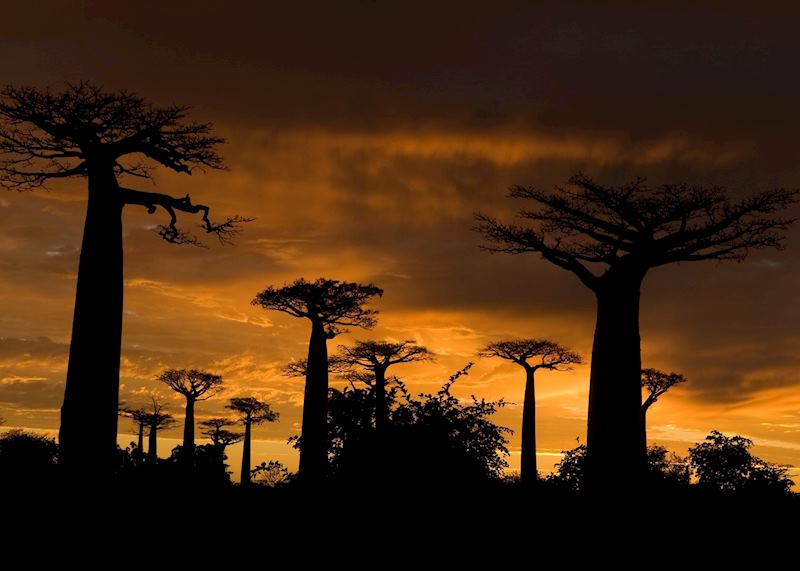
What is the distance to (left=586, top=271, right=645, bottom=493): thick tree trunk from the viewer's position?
1703 cm

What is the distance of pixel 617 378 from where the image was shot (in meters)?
17.3

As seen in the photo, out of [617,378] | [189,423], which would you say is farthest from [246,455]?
[617,378]

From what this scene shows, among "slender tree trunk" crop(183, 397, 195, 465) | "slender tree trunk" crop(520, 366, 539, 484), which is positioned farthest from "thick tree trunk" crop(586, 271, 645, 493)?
"slender tree trunk" crop(183, 397, 195, 465)

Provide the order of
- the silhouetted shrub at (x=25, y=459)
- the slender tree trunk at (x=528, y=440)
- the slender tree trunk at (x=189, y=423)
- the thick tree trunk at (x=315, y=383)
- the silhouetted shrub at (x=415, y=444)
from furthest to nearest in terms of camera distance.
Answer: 1. the slender tree trunk at (x=189, y=423)
2. the slender tree trunk at (x=528, y=440)
3. the thick tree trunk at (x=315, y=383)
4. the silhouetted shrub at (x=25, y=459)
5. the silhouetted shrub at (x=415, y=444)

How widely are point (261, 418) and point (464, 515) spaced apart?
37730 millimetres

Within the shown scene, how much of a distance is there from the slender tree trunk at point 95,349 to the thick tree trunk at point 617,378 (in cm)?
860

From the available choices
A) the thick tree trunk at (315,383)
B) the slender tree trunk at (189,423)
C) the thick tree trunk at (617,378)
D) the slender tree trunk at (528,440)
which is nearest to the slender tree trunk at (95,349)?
the thick tree trunk at (617,378)

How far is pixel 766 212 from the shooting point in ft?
56.6

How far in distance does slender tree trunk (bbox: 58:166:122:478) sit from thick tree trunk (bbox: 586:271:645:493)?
28.2 feet

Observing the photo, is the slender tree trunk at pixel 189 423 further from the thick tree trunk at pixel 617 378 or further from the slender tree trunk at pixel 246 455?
the thick tree trunk at pixel 617 378

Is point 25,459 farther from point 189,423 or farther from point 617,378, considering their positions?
point 189,423

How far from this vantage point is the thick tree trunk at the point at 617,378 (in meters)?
17.0

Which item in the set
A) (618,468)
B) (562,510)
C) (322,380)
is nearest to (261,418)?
(322,380)

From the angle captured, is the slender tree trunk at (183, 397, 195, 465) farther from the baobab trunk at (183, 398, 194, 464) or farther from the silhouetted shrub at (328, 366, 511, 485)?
the silhouetted shrub at (328, 366, 511, 485)
